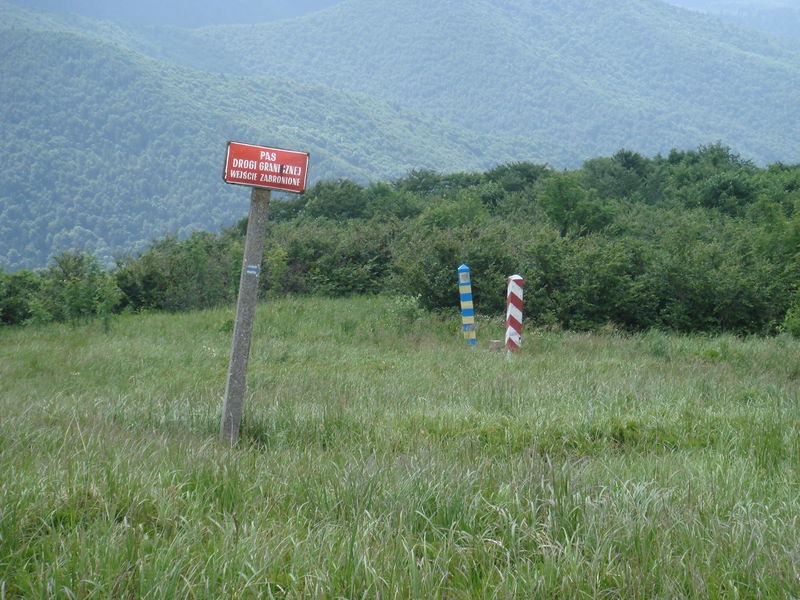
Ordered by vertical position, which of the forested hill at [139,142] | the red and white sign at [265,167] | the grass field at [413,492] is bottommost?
the grass field at [413,492]

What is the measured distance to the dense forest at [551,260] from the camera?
17.2 metres

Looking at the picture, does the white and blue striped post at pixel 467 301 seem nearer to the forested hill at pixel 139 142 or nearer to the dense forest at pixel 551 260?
the dense forest at pixel 551 260

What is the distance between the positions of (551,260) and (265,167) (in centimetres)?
1325

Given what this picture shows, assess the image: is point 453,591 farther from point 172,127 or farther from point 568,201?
point 172,127

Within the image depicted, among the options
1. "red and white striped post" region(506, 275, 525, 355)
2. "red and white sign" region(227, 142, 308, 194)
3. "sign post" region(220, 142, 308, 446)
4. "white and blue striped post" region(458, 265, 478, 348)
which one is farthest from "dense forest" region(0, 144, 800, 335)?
"red and white sign" region(227, 142, 308, 194)

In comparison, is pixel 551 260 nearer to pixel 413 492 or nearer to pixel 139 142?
pixel 413 492

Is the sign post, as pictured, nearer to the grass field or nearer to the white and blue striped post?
the grass field

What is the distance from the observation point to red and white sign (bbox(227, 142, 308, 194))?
17.6 feet

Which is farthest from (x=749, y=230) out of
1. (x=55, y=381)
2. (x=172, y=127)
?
(x=172, y=127)

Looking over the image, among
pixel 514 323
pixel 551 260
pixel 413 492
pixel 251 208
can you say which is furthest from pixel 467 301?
pixel 413 492

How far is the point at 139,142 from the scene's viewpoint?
5989 inches

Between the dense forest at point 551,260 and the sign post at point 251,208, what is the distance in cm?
1059

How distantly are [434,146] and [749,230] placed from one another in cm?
15048

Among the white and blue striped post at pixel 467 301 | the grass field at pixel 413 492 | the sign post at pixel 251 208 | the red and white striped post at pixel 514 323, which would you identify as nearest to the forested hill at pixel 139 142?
the white and blue striped post at pixel 467 301
